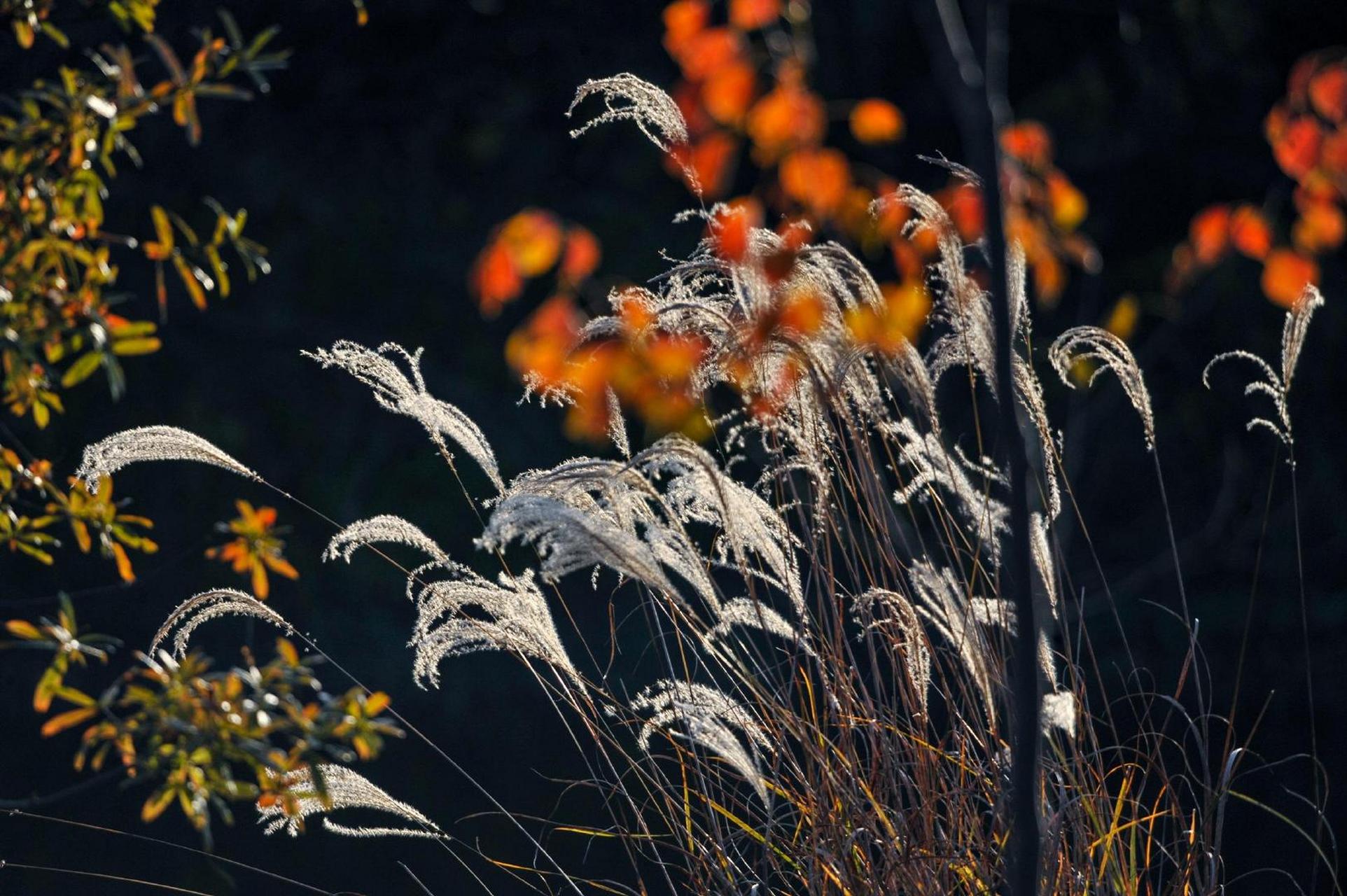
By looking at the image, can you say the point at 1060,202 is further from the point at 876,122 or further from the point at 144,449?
the point at 144,449

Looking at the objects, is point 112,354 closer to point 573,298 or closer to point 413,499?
point 573,298

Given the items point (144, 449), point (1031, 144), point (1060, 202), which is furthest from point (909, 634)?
point (1031, 144)

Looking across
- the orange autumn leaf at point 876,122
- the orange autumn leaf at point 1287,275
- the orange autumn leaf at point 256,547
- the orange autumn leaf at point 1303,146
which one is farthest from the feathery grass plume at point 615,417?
the orange autumn leaf at point 876,122

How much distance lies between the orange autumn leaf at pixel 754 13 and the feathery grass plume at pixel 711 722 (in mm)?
856

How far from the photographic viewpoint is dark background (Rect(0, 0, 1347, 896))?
410cm

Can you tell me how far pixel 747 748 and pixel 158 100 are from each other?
4.76 ft

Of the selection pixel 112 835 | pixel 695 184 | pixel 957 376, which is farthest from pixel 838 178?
pixel 112 835

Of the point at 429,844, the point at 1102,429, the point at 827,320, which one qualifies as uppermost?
the point at 827,320

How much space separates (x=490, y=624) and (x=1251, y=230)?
7.43 ft

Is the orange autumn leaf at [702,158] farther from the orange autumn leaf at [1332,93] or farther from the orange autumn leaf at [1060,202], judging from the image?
the orange autumn leaf at [1332,93]

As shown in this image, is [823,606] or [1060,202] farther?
[1060,202]

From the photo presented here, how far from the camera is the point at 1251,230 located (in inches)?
127

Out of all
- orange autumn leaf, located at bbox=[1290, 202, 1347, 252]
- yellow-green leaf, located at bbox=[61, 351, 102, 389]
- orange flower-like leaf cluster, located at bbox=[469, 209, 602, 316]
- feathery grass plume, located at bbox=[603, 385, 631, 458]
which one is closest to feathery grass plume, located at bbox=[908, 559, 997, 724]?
feathery grass plume, located at bbox=[603, 385, 631, 458]

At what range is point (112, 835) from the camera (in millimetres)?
3871
